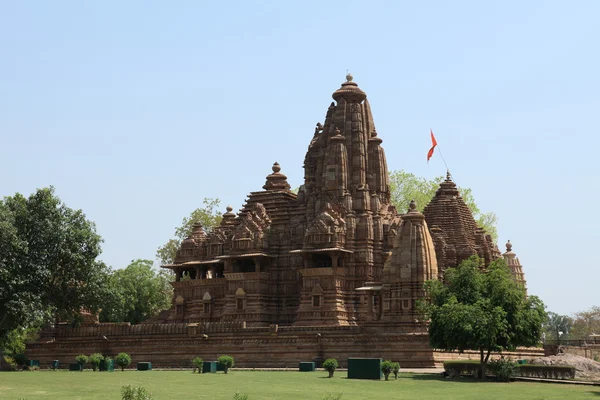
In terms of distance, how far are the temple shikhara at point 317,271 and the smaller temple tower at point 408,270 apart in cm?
6

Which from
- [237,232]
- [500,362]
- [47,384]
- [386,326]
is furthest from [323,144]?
[47,384]

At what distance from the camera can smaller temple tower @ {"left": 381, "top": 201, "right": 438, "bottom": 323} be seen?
185 feet

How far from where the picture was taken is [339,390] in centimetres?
3644

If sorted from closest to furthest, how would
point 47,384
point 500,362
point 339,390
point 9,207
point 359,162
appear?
point 339,390 → point 47,384 → point 500,362 → point 9,207 → point 359,162

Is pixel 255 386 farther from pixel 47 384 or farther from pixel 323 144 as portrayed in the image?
pixel 323 144

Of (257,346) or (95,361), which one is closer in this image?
(95,361)

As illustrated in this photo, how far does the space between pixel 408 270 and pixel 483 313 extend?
1295 cm

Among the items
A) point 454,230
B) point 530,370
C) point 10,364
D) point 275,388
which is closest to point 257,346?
point 10,364

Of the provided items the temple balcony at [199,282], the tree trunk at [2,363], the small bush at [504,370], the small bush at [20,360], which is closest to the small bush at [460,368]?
the small bush at [504,370]

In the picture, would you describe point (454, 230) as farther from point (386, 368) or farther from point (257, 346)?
point (386, 368)

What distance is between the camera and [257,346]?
191 ft

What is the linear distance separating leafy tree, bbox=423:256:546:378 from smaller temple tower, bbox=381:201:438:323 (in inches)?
350

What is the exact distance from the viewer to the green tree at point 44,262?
56.8 metres

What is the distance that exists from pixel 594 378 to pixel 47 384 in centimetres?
2451
